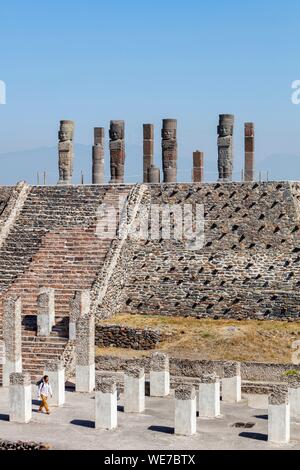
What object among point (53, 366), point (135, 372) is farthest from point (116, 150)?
point (135, 372)

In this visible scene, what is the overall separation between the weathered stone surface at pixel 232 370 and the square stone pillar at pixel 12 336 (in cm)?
695

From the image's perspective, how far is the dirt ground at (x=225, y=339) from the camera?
33844 millimetres

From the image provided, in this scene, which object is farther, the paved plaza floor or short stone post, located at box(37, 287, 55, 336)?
short stone post, located at box(37, 287, 55, 336)

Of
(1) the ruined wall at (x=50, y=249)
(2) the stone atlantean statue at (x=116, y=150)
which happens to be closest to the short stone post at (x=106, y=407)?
(1) the ruined wall at (x=50, y=249)

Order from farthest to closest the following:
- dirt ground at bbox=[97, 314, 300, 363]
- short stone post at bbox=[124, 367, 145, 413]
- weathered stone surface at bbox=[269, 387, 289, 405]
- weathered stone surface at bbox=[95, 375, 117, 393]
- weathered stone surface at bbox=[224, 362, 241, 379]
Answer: dirt ground at bbox=[97, 314, 300, 363] < weathered stone surface at bbox=[224, 362, 241, 379] < short stone post at bbox=[124, 367, 145, 413] < weathered stone surface at bbox=[95, 375, 117, 393] < weathered stone surface at bbox=[269, 387, 289, 405]

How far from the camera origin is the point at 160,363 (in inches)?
1230

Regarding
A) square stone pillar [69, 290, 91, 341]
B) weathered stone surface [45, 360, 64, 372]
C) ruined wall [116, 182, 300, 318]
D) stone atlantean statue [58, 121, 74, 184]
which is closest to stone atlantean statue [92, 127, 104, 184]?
stone atlantean statue [58, 121, 74, 184]

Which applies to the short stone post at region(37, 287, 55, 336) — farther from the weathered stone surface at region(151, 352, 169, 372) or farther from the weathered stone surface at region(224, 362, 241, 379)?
the weathered stone surface at region(224, 362, 241, 379)

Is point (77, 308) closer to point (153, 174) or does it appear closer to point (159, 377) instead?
point (159, 377)

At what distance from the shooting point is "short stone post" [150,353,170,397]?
3117cm

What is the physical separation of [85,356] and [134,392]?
355 centimetres

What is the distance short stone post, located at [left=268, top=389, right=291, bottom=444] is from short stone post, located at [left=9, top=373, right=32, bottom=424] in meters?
6.67

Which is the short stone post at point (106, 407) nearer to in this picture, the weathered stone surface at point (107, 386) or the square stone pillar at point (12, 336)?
the weathered stone surface at point (107, 386)

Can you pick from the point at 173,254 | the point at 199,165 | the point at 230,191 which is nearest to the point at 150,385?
the point at 173,254
